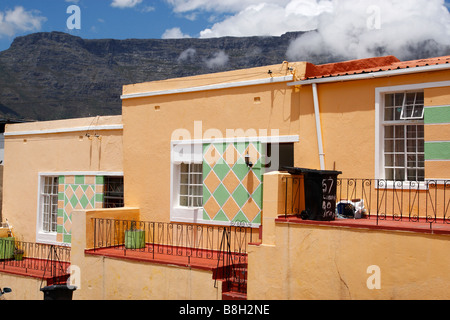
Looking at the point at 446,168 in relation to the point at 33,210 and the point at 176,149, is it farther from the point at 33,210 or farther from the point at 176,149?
the point at 33,210

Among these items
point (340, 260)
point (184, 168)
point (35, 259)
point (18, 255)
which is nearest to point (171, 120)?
point (184, 168)

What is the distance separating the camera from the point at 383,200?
1017 cm

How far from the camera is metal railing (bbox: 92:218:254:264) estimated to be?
467 inches

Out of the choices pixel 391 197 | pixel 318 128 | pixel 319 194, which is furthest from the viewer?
pixel 318 128

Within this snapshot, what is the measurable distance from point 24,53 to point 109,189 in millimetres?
74862

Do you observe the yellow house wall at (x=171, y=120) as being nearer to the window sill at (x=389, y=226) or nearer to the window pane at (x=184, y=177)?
the window pane at (x=184, y=177)

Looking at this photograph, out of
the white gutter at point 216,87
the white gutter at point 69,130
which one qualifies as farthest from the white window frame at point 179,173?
the white gutter at point 69,130

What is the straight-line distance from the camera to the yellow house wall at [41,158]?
15031mm

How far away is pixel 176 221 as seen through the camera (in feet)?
42.7

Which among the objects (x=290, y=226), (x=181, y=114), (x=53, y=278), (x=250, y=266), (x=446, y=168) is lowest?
(x=53, y=278)

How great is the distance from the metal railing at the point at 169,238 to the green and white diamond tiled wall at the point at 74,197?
2159 millimetres

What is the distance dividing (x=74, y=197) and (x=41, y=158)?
6.86 ft

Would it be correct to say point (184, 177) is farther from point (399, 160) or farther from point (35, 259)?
point (35, 259)

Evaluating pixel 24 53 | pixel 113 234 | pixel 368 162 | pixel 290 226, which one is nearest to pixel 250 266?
→ pixel 290 226
